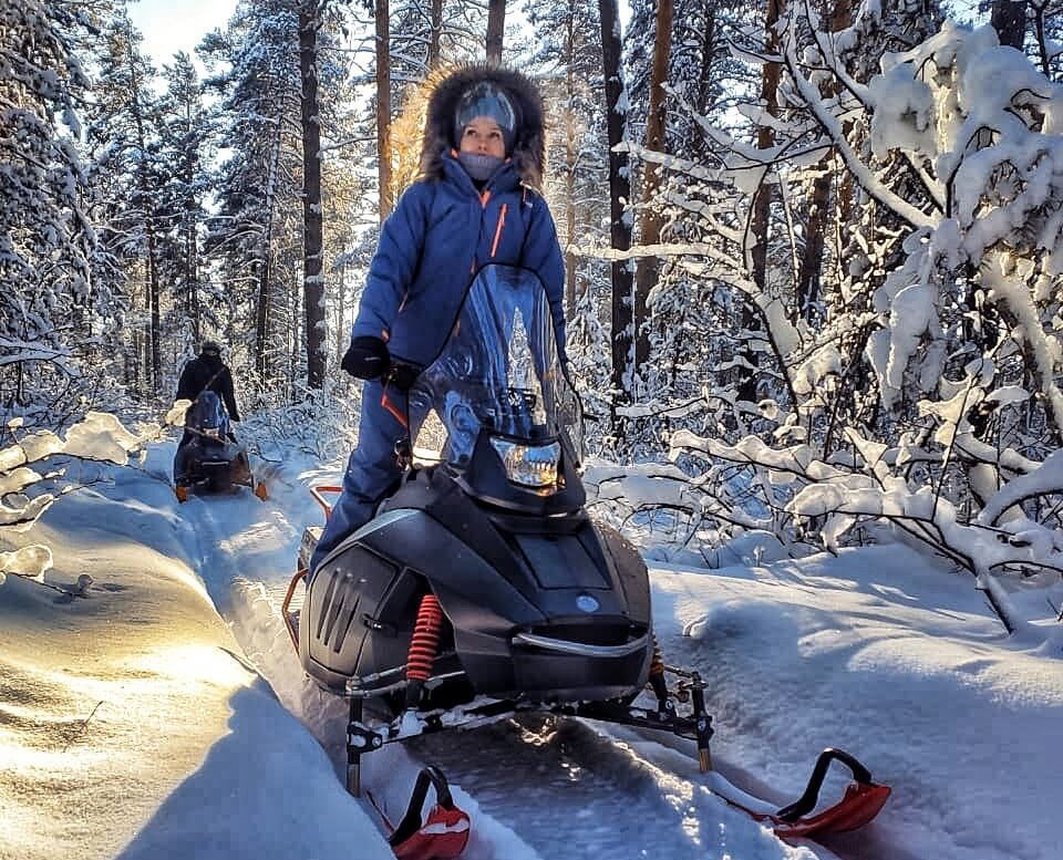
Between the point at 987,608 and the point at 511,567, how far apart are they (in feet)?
7.46

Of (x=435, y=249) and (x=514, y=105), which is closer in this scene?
(x=435, y=249)

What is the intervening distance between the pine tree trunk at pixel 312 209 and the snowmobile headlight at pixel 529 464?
1598 centimetres

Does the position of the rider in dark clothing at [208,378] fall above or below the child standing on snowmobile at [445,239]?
below

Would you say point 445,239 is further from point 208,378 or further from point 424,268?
point 208,378

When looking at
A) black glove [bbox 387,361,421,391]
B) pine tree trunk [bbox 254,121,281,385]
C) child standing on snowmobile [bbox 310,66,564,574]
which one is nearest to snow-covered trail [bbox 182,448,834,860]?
child standing on snowmobile [bbox 310,66,564,574]

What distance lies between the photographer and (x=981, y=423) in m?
4.00

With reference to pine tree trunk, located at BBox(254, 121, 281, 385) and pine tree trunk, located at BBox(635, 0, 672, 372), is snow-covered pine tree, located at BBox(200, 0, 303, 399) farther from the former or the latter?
pine tree trunk, located at BBox(635, 0, 672, 372)

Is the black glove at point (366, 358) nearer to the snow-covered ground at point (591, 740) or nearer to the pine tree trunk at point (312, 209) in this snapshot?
the snow-covered ground at point (591, 740)

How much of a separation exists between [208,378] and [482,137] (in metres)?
8.34

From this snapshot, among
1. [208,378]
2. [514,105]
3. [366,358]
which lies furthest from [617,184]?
[366,358]

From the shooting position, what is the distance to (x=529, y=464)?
2.59m

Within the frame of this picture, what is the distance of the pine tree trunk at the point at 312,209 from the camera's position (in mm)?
18125

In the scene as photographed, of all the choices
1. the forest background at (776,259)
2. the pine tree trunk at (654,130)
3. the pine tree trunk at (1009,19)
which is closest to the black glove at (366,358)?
the forest background at (776,259)

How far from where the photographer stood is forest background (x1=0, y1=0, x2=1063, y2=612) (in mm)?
2623
